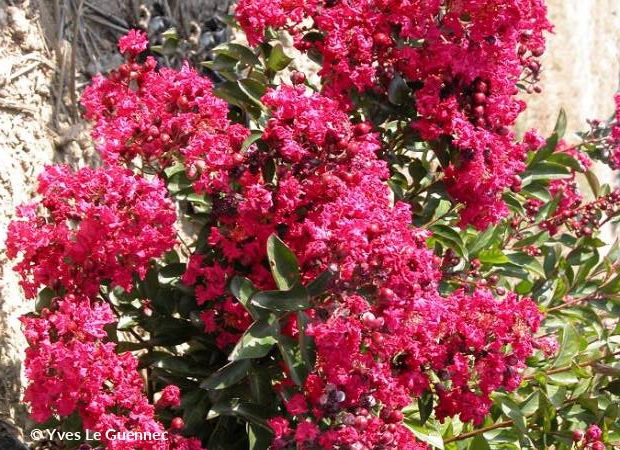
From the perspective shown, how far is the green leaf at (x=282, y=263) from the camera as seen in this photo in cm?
184

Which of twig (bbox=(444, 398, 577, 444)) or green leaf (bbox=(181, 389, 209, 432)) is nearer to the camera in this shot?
green leaf (bbox=(181, 389, 209, 432))

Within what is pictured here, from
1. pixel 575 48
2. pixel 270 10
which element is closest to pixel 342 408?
pixel 270 10

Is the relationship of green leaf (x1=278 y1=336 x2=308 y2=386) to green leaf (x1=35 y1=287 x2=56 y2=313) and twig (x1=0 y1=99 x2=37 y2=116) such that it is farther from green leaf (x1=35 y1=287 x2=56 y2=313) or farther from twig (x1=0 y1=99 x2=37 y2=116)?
twig (x1=0 y1=99 x2=37 y2=116)

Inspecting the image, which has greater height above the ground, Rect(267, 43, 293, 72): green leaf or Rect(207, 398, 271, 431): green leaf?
Rect(267, 43, 293, 72): green leaf

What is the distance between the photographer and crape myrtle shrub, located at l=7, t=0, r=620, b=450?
1.81 m

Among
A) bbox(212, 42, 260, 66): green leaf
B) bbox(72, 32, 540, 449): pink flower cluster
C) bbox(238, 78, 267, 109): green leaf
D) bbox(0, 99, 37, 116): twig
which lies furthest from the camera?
bbox(0, 99, 37, 116): twig

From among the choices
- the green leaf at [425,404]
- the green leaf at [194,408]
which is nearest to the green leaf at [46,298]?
the green leaf at [194,408]

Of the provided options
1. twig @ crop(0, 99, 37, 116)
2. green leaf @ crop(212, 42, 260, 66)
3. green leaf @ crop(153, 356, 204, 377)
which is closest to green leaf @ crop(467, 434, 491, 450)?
green leaf @ crop(153, 356, 204, 377)

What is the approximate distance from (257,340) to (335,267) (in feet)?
0.86

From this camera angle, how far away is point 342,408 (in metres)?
1.80

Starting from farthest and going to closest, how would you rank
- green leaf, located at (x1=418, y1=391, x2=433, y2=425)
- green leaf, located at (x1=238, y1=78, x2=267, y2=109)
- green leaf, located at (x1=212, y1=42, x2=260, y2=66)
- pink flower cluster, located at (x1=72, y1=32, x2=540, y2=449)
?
green leaf, located at (x1=212, y1=42, x2=260, y2=66) < green leaf, located at (x1=238, y1=78, x2=267, y2=109) < green leaf, located at (x1=418, y1=391, x2=433, y2=425) < pink flower cluster, located at (x1=72, y1=32, x2=540, y2=449)

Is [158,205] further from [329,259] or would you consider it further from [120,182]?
A: [329,259]

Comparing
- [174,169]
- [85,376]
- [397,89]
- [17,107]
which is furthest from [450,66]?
[17,107]

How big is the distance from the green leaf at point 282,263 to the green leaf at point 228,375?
27 centimetres
